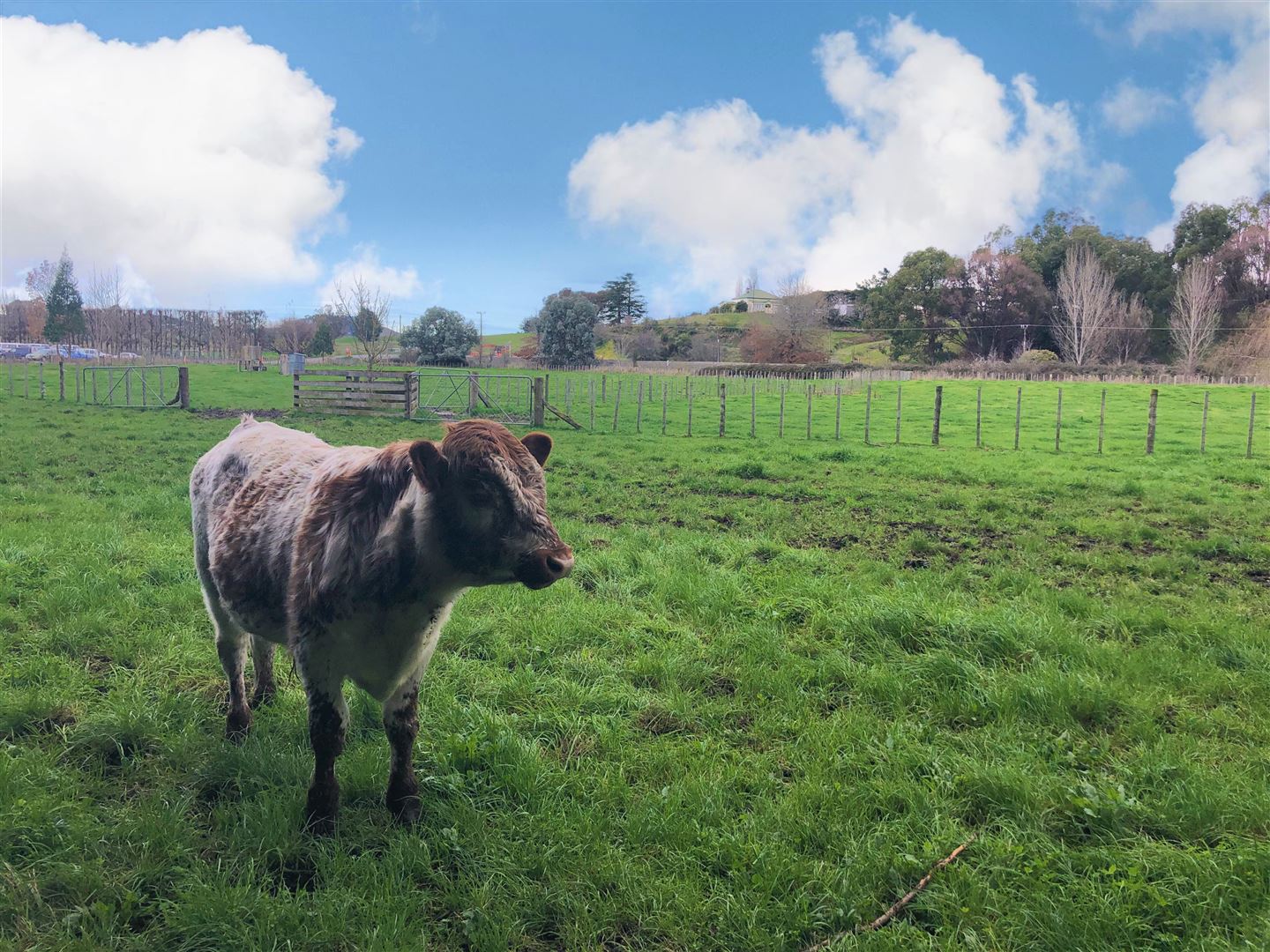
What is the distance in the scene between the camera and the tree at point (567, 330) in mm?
67750

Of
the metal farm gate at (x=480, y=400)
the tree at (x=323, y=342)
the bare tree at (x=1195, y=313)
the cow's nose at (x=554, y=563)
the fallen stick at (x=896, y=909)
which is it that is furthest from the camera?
the tree at (x=323, y=342)

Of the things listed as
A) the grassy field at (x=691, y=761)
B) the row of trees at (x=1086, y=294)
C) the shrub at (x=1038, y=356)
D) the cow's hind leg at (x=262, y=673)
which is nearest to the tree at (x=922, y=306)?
the row of trees at (x=1086, y=294)

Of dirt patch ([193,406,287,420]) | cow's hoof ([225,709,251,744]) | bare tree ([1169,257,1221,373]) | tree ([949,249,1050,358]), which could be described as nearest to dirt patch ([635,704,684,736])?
cow's hoof ([225,709,251,744])

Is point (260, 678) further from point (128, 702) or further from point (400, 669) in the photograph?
point (400, 669)

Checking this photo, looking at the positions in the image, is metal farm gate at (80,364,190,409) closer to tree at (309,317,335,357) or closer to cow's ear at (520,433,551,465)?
cow's ear at (520,433,551,465)

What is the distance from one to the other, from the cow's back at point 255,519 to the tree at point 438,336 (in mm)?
62491

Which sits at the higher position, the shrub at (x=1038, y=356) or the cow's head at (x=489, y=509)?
the shrub at (x=1038, y=356)

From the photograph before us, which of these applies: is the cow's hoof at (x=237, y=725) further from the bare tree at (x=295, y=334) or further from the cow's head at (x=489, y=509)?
the bare tree at (x=295, y=334)

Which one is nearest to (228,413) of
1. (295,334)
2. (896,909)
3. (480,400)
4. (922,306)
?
(480,400)

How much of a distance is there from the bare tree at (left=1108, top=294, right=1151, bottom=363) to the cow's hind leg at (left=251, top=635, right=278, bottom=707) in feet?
252

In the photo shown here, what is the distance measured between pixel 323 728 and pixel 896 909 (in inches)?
106

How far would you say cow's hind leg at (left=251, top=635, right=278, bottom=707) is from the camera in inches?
185

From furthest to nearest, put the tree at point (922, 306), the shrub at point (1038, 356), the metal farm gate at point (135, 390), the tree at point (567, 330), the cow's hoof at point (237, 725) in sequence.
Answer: the tree at point (922, 306) → the tree at point (567, 330) → the shrub at point (1038, 356) → the metal farm gate at point (135, 390) → the cow's hoof at point (237, 725)

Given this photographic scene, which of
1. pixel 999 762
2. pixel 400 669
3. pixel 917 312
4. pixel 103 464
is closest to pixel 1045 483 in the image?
pixel 999 762
